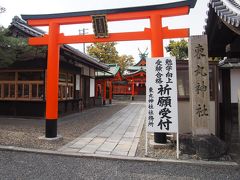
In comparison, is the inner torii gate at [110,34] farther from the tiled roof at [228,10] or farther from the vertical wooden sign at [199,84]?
the tiled roof at [228,10]

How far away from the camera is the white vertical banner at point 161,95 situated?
19.9 ft

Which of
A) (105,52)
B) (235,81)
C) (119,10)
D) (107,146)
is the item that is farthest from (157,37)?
(105,52)

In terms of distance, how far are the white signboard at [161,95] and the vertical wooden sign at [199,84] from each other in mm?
460

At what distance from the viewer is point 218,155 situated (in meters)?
5.65

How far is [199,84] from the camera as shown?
5.95 metres

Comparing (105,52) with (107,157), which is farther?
(105,52)

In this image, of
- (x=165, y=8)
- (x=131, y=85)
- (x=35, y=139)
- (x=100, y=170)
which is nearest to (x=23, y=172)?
(x=100, y=170)

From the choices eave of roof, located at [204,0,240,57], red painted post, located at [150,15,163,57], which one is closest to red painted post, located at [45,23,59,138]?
red painted post, located at [150,15,163,57]

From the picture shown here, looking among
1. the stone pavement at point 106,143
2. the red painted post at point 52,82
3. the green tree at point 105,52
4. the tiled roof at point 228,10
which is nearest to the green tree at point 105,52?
the green tree at point 105,52

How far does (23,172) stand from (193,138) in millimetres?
4081

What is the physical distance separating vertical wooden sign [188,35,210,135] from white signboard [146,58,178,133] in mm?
460

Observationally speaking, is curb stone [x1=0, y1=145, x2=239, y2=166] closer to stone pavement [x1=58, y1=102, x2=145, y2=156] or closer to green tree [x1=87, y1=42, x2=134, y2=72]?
stone pavement [x1=58, y1=102, x2=145, y2=156]

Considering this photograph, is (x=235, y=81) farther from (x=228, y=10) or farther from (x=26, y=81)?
(x=26, y=81)

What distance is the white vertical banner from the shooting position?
6.06m
